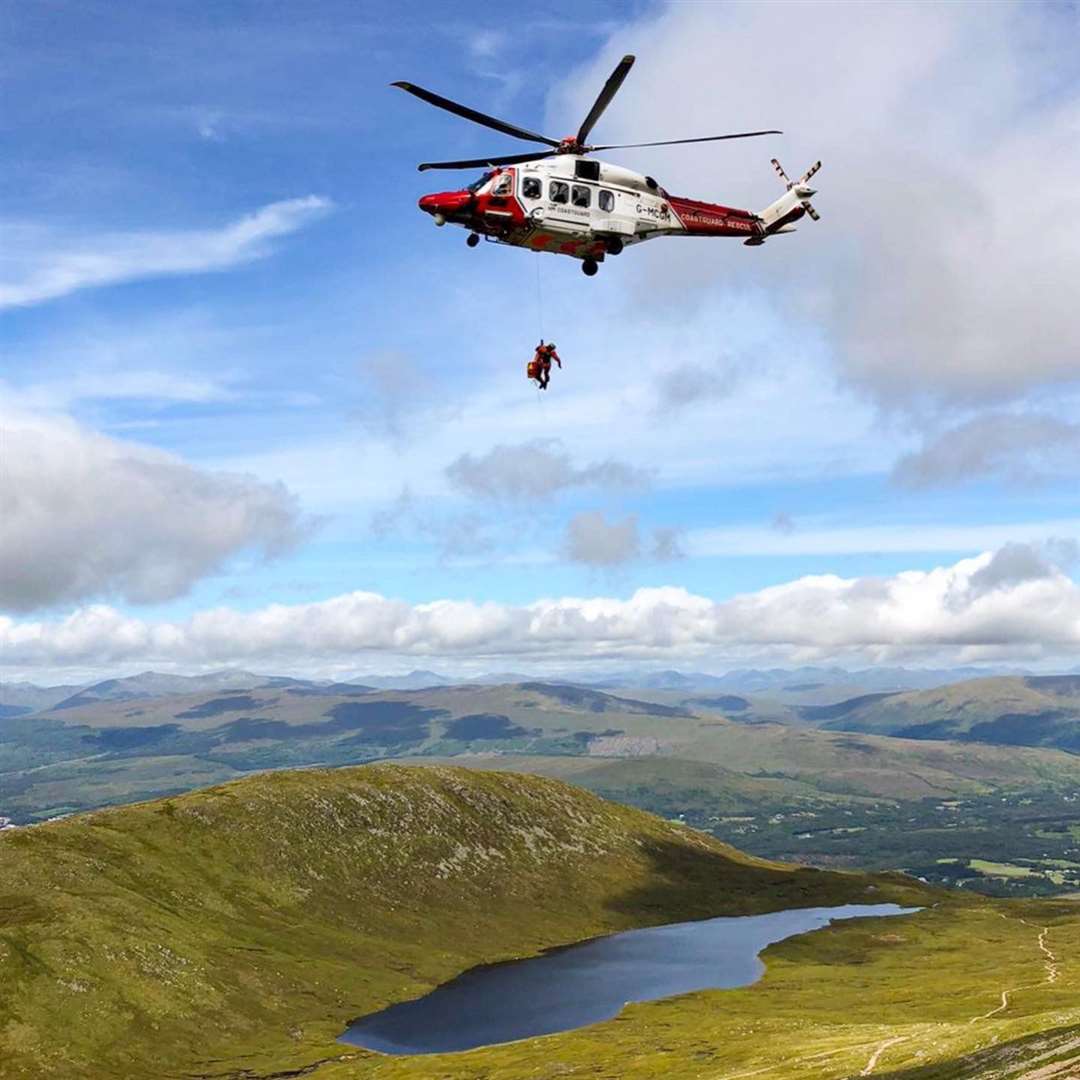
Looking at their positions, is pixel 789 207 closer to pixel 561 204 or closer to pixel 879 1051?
pixel 561 204

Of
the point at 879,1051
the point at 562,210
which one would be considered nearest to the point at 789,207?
the point at 562,210

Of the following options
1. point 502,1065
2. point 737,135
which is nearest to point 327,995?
point 502,1065

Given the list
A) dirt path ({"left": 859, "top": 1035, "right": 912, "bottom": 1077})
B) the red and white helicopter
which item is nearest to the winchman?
the red and white helicopter

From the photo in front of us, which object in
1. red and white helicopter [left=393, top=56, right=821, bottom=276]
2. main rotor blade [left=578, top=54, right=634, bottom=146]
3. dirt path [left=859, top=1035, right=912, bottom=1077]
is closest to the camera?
main rotor blade [left=578, top=54, right=634, bottom=146]

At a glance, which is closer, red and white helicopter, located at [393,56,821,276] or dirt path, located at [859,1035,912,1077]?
red and white helicopter, located at [393,56,821,276]

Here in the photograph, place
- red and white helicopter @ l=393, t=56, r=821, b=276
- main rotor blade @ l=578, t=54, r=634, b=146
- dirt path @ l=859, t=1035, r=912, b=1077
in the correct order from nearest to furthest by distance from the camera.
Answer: main rotor blade @ l=578, t=54, r=634, b=146, red and white helicopter @ l=393, t=56, r=821, b=276, dirt path @ l=859, t=1035, r=912, b=1077

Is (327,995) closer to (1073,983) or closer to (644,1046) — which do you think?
(644,1046)

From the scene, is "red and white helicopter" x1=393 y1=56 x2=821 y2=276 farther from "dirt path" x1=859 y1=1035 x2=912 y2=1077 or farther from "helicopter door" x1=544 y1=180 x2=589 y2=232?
"dirt path" x1=859 y1=1035 x2=912 y2=1077


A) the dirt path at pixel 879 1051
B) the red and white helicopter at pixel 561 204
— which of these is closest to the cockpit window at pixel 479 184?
the red and white helicopter at pixel 561 204
